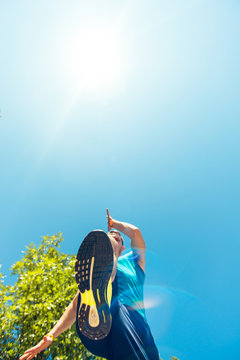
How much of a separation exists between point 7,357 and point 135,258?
4.44 metres

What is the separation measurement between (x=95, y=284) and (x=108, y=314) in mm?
319

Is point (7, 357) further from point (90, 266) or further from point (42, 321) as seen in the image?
Answer: point (90, 266)

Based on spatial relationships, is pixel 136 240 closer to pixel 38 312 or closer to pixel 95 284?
pixel 95 284

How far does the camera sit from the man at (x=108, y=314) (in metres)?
1.81

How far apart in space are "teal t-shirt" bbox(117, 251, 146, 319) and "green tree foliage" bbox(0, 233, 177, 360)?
3106 millimetres

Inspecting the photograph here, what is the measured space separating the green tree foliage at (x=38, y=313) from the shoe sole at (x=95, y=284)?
3.15 m

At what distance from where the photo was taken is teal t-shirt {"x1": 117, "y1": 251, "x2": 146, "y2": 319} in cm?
212

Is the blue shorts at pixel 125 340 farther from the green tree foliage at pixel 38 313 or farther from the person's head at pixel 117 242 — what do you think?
the green tree foliage at pixel 38 313

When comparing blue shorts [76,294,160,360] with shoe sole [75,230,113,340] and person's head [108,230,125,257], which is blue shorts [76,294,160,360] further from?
person's head [108,230,125,257]

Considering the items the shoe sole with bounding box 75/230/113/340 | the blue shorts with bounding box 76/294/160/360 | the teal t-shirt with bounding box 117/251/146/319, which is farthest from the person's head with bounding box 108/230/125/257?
the blue shorts with bounding box 76/294/160/360

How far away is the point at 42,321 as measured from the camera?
4.25 metres

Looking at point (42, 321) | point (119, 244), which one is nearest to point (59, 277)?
point (42, 321)

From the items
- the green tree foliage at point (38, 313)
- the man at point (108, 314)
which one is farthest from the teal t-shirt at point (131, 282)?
the green tree foliage at point (38, 313)

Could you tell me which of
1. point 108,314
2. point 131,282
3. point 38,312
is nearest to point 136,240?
point 131,282
